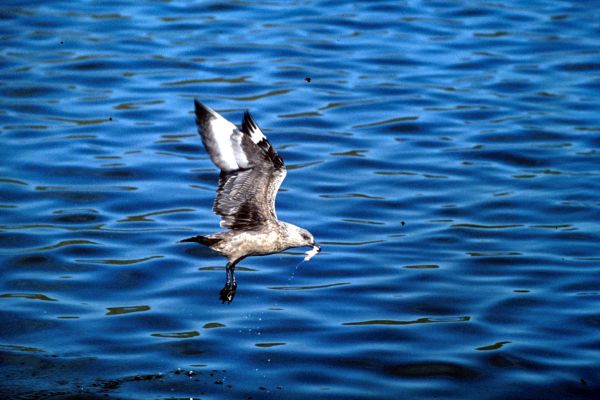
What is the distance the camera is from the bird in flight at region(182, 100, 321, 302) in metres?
9.85

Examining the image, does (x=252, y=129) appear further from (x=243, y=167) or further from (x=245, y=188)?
(x=245, y=188)

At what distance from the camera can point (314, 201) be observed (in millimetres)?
15094

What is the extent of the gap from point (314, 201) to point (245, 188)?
5.11 metres

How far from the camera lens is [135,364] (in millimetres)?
11344

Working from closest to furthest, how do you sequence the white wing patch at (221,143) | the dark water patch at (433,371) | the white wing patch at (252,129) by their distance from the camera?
the white wing patch at (252,129), the white wing patch at (221,143), the dark water patch at (433,371)

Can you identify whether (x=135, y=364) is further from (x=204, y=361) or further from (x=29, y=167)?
(x=29, y=167)

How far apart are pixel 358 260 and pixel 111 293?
311cm

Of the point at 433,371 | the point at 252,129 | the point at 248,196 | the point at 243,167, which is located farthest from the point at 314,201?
the point at 252,129

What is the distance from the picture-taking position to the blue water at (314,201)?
11.5 m

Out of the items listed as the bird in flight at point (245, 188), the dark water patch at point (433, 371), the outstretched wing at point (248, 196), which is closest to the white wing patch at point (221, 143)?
the bird in flight at point (245, 188)

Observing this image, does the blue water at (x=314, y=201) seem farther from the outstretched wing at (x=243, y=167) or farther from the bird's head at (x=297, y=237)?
the outstretched wing at (x=243, y=167)

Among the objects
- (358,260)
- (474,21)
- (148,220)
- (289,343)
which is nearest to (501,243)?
(358,260)

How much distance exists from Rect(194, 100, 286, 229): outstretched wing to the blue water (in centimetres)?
194

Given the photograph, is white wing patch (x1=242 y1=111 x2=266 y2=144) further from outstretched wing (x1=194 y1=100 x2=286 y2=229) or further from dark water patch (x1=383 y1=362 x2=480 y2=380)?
dark water patch (x1=383 y1=362 x2=480 y2=380)
